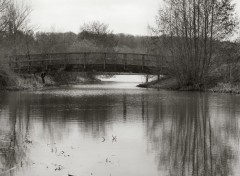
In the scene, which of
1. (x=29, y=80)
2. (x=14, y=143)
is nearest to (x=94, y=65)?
(x=29, y=80)

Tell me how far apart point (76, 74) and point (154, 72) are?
2415 cm

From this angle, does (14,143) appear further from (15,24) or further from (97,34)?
(97,34)

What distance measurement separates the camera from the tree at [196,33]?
39719 mm

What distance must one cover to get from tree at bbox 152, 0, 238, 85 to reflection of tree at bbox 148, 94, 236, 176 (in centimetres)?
2345

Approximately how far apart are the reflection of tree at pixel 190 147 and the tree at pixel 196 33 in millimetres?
23449

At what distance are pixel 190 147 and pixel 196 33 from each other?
30.2 metres

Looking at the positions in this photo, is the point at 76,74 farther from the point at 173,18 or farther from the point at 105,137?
the point at 105,137

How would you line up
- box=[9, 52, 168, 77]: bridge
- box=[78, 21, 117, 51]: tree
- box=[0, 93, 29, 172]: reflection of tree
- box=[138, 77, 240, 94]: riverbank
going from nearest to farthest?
box=[0, 93, 29, 172]: reflection of tree < box=[138, 77, 240, 94]: riverbank < box=[9, 52, 168, 77]: bridge < box=[78, 21, 117, 51]: tree

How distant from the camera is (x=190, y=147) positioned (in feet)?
37.3

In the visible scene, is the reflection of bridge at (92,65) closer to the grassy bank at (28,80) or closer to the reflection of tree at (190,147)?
the grassy bank at (28,80)

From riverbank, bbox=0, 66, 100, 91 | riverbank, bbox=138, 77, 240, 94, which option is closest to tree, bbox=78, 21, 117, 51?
riverbank, bbox=0, 66, 100, 91

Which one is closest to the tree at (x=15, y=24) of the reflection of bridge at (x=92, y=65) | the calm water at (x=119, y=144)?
the reflection of bridge at (x=92, y=65)

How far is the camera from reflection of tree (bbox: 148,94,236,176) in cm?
907

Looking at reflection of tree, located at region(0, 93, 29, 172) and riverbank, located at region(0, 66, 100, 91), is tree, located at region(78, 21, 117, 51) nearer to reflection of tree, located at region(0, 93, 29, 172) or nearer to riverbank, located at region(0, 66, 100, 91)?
riverbank, located at region(0, 66, 100, 91)
